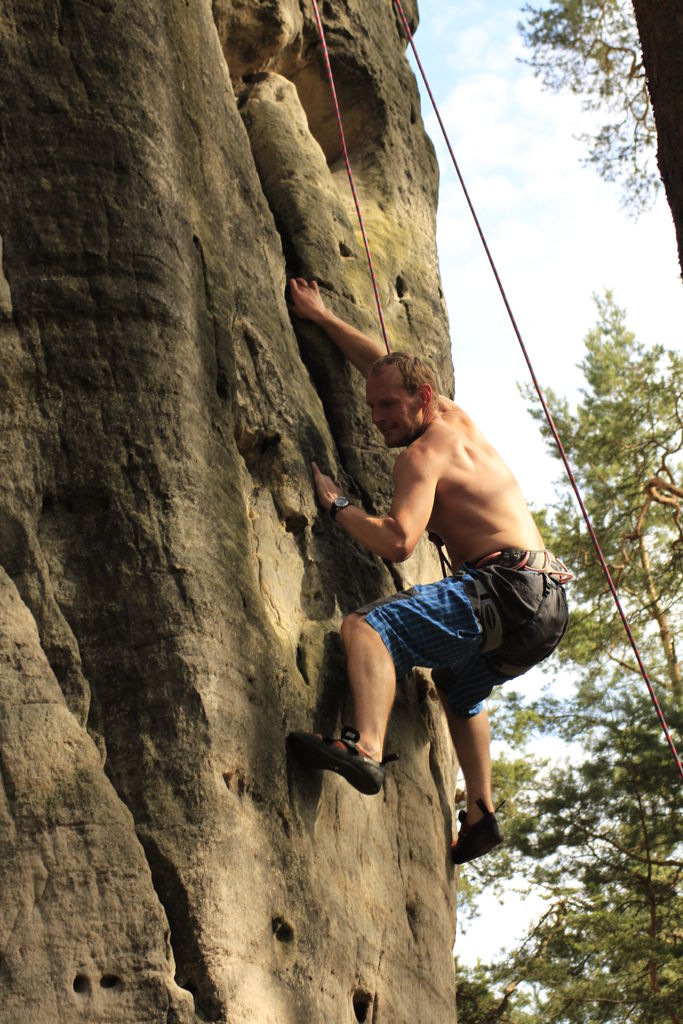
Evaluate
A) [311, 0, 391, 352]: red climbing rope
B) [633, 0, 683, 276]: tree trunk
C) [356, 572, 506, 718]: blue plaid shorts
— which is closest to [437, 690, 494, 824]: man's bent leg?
[356, 572, 506, 718]: blue plaid shorts

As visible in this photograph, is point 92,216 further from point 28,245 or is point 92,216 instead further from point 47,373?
point 47,373

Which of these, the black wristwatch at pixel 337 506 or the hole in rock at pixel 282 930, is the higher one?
the black wristwatch at pixel 337 506

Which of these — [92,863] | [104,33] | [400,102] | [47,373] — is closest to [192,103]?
[104,33]

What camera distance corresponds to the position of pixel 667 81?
2869 mm

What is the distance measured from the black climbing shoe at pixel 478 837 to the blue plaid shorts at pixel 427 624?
2.38 feet

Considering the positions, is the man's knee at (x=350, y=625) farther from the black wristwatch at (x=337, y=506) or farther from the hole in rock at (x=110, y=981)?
the hole in rock at (x=110, y=981)

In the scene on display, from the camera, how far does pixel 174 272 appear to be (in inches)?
179

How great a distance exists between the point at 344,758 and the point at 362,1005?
846 millimetres

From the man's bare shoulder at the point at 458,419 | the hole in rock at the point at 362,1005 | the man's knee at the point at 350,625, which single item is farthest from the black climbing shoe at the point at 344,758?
the man's bare shoulder at the point at 458,419

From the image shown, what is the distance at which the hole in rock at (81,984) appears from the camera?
3.34 meters

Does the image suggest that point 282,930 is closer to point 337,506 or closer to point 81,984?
point 81,984

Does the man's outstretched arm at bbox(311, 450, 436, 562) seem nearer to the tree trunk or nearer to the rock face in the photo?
the rock face

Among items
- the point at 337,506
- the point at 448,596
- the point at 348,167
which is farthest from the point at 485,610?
the point at 348,167

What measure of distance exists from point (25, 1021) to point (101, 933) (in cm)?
30
